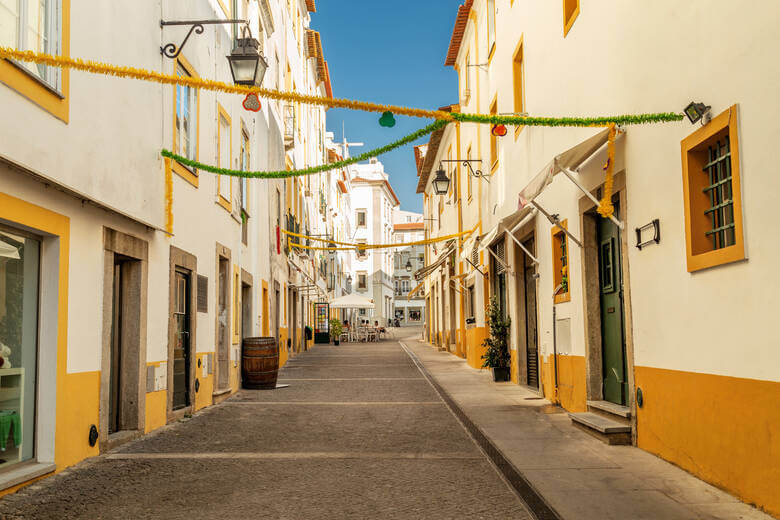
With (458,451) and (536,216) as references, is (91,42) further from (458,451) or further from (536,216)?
(536,216)

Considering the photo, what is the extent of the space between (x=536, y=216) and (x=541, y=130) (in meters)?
1.55

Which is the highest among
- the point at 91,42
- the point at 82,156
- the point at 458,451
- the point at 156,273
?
the point at 91,42

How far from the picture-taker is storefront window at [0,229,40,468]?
5.96 m

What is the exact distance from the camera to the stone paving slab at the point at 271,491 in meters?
5.30

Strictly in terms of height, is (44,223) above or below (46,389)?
above

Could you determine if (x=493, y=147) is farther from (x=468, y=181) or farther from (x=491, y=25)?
(x=468, y=181)

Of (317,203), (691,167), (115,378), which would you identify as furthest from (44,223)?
(317,203)

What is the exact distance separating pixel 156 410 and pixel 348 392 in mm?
5151

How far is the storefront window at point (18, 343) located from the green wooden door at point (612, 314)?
611 centimetres

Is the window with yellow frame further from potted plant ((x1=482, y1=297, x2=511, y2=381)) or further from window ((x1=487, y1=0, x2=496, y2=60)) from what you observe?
potted plant ((x1=482, y1=297, x2=511, y2=381))

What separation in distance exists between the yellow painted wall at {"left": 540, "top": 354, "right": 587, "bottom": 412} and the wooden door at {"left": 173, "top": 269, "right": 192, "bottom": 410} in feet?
18.1

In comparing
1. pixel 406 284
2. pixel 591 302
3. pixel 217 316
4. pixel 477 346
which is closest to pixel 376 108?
pixel 591 302

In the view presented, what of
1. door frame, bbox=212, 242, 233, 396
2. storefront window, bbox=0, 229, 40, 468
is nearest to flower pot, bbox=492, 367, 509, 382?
door frame, bbox=212, 242, 233, 396

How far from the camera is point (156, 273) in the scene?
9.45 meters
